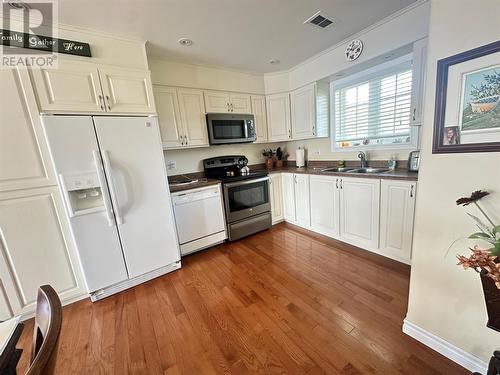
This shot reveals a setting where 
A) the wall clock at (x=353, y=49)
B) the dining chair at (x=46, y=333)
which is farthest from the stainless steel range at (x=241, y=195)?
the dining chair at (x=46, y=333)

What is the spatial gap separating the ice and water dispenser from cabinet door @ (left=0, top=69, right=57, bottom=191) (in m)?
0.22

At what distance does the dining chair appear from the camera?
18.0 inches

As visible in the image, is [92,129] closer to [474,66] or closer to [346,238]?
[474,66]

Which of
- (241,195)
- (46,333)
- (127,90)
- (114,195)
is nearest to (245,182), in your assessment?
(241,195)

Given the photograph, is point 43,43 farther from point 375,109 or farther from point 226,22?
point 375,109

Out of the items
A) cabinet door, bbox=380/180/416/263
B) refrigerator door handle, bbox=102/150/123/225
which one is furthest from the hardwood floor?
refrigerator door handle, bbox=102/150/123/225

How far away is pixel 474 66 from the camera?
95 cm

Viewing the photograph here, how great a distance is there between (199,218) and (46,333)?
210 cm

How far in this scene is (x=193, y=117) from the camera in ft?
9.22

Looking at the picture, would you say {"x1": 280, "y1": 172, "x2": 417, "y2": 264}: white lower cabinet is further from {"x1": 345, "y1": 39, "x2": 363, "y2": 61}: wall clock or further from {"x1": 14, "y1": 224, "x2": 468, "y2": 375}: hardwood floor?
{"x1": 345, "y1": 39, "x2": 363, "y2": 61}: wall clock

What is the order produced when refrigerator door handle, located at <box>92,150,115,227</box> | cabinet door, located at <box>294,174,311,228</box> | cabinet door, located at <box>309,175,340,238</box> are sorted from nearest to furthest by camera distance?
refrigerator door handle, located at <box>92,150,115,227</box>
cabinet door, located at <box>309,175,340,238</box>
cabinet door, located at <box>294,174,311,228</box>

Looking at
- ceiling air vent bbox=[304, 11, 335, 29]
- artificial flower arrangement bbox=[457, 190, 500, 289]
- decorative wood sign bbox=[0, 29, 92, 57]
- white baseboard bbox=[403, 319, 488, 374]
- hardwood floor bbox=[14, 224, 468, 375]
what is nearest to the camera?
artificial flower arrangement bbox=[457, 190, 500, 289]

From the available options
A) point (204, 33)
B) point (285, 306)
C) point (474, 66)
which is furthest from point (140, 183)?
point (474, 66)

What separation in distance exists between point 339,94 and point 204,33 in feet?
6.75
